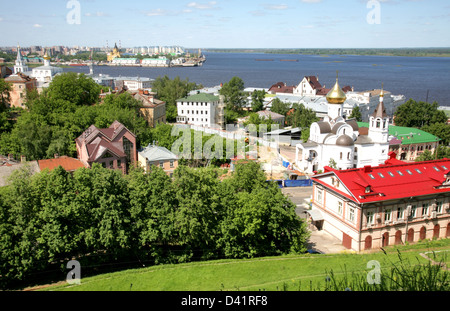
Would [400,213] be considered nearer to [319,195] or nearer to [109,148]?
[319,195]

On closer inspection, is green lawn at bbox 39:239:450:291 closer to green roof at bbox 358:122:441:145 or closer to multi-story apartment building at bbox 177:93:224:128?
green roof at bbox 358:122:441:145

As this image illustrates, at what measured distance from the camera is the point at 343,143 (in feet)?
112

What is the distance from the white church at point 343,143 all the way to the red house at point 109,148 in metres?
16.2

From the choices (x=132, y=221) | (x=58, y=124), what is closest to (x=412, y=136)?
(x=132, y=221)

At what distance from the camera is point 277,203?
20578mm

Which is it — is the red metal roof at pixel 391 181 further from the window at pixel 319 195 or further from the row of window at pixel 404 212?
the row of window at pixel 404 212

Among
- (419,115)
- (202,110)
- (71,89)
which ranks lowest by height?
(202,110)

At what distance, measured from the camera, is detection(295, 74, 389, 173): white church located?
112 ft

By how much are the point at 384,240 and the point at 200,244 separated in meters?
10.7

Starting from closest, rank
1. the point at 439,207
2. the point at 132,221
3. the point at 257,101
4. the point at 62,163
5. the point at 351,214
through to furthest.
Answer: the point at 132,221 < the point at 351,214 < the point at 439,207 < the point at 62,163 < the point at 257,101

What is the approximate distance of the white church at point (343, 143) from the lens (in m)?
34.3

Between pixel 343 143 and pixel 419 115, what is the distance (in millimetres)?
24661

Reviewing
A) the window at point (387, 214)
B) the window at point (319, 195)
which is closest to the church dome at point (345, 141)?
the window at point (319, 195)
